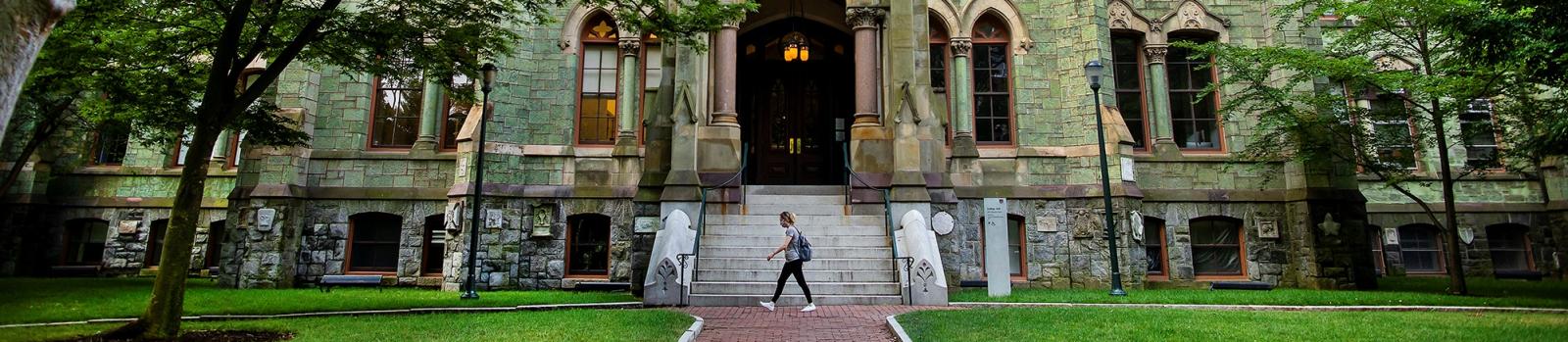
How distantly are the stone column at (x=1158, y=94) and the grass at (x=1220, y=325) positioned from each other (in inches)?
283

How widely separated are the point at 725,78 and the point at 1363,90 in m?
10.8

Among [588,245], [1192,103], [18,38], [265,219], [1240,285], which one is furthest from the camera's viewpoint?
[1192,103]

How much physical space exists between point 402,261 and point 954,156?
1072 centimetres

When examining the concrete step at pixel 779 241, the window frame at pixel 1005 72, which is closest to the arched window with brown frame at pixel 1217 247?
the window frame at pixel 1005 72

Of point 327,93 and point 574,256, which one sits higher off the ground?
point 327,93

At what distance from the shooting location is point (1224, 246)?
14617mm

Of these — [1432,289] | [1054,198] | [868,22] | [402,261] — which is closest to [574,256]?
[402,261]

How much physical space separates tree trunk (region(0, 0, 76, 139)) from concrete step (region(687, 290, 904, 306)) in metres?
7.49

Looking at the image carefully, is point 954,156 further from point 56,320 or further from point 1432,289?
point 56,320

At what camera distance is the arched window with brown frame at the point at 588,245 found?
14625 mm

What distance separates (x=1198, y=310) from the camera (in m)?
8.70

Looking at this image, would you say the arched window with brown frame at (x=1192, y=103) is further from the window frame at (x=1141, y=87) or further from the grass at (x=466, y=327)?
the grass at (x=466, y=327)

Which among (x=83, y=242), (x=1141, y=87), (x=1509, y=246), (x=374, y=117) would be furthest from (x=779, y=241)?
(x=1509, y=246)

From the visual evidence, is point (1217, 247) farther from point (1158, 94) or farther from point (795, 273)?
point (795, 273)
